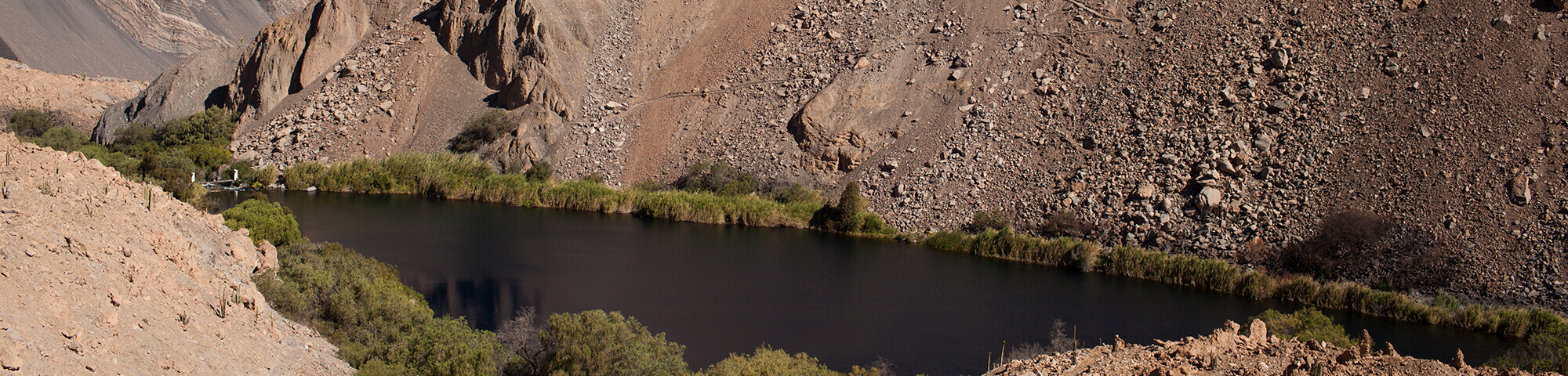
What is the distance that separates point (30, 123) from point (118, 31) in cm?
3144

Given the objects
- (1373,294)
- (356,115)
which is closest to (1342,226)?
(1373,294)

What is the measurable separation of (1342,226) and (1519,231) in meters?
4.36

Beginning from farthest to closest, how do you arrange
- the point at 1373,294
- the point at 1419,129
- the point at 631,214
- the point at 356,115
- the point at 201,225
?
the point at 356,115 < the point at 631,214 < the point at 1419,129 < the point at 1373,294 < the point at 201,225

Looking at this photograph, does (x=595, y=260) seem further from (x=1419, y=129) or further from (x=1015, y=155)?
(x=1419, y=129)

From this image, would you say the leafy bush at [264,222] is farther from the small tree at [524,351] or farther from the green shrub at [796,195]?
the green shrub at [796,195]

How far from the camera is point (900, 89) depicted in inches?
1751

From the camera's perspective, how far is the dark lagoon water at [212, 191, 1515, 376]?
866 inches

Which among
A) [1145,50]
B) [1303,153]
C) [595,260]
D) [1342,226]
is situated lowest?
[595,260]

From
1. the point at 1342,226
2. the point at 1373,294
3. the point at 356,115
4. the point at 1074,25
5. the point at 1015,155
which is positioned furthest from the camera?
the point at 356,115

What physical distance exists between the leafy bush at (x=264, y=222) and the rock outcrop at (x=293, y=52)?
102 feet

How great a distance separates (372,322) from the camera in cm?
1653

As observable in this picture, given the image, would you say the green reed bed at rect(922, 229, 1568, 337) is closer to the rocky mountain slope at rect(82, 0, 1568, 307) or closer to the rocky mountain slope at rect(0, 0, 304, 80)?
the rocky mountain slope at rect(82, 0, 1568, 307)

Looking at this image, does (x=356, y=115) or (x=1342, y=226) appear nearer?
(x=1342, y=226)

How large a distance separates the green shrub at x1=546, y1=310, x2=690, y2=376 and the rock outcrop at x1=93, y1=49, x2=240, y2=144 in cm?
4641
